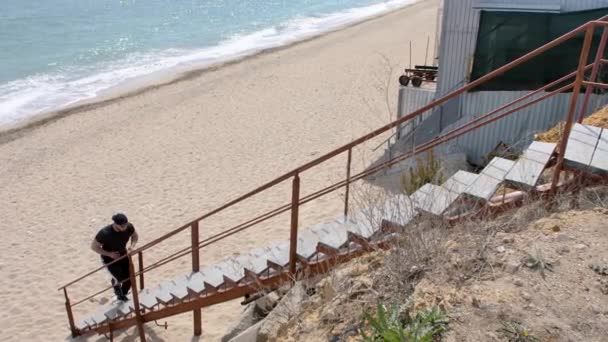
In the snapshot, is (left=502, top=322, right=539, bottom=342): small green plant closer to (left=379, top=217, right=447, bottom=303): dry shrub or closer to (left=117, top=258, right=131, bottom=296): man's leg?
(left=379, top=217, right=447, bottom=303): dry shrub

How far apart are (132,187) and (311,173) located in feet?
13.7

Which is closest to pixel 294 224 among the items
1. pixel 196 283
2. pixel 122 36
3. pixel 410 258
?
pixel 410 258

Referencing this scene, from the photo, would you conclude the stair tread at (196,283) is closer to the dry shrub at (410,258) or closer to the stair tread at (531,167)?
the dry shrub at (410,258)

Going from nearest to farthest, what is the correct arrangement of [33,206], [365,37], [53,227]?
[53,227]
[33,206]
[365,37]

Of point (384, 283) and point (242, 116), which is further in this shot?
point (242, 116)

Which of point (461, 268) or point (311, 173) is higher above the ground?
point (461, 268)

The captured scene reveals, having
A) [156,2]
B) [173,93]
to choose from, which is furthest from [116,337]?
[156,2]

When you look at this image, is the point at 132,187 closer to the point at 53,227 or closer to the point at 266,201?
the point at 53,227

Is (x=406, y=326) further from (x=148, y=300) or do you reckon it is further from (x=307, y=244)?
(x=148, y=300)

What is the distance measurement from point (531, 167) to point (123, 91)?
69.4ft

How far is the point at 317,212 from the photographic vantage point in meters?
9.82

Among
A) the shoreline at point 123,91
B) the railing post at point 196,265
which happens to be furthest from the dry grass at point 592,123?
the shoreline at point 123,91

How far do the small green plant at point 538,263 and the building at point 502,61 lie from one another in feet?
17.2

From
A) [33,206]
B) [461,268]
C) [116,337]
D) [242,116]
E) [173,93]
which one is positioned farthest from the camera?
[173,93]
